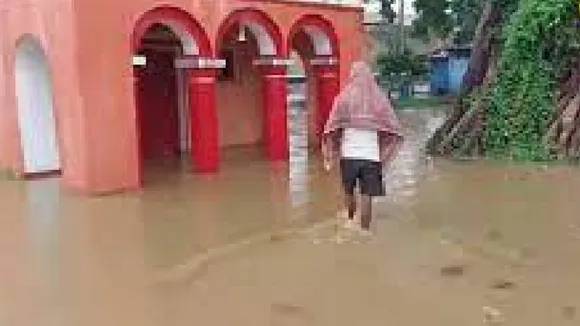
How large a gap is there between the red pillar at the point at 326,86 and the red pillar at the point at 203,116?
4075mm

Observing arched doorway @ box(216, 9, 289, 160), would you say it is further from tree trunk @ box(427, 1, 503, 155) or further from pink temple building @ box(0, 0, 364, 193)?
tree trunk @ box(427, 1, 503, 155)

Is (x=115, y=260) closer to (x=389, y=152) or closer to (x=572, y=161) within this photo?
(x=389, y=152)

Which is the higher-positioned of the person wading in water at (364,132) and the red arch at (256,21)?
the red arch at (256,21)

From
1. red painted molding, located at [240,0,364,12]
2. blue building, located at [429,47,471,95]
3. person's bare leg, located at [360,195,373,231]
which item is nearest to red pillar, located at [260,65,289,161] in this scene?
red painted molding, located at [240,0,364,12]

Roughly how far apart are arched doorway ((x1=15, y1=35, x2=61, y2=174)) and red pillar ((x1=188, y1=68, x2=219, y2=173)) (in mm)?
2539

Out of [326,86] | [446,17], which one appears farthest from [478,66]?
[446,17]

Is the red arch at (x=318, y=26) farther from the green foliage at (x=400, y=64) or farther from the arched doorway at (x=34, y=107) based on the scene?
the green foliage at (x=400, y=64)

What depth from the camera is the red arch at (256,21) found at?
1593 centimetres

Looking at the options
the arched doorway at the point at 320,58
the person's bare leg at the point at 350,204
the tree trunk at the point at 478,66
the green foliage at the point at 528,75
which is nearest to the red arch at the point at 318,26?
the arched doorway at the point at 320,58

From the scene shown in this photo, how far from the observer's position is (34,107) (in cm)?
1577

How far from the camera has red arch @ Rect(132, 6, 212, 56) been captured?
14.1 meters

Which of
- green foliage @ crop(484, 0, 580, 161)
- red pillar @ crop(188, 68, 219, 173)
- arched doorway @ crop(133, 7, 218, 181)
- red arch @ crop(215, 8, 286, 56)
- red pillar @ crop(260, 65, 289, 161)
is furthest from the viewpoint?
arched doorway @ crop(133, 7, 218, 181)

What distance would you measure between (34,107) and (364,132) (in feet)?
27.9

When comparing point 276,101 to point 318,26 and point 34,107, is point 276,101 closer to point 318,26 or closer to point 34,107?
point 318,26
